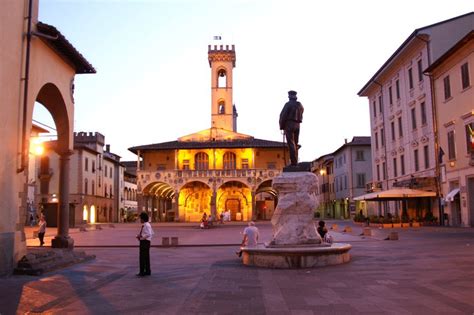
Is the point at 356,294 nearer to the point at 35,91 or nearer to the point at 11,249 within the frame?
the point at 11,249

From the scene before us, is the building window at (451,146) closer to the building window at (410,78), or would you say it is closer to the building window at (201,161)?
the building window at (410,78)

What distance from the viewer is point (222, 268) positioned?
12719mm

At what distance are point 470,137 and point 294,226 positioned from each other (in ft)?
60.0

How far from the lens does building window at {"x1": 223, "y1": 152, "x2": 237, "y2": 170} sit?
56.3 metres

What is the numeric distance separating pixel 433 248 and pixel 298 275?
8214 millimetres

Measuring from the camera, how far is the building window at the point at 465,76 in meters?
27.8

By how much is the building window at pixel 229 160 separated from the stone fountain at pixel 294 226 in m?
42.8

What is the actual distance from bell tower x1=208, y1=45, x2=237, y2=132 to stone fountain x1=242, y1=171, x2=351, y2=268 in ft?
178

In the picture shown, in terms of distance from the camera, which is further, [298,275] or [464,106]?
[464,106]

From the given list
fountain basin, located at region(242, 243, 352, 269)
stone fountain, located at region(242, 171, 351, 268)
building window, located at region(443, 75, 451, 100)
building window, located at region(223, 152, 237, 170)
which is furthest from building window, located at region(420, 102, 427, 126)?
→ building window, located at region(223, 152, 237, 170)

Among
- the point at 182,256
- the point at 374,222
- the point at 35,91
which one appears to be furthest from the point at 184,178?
the point at 35,91

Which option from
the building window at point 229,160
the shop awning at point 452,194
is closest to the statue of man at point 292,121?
the shop awning at point 452,194

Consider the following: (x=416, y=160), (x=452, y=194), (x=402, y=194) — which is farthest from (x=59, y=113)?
(x=416, y=160)

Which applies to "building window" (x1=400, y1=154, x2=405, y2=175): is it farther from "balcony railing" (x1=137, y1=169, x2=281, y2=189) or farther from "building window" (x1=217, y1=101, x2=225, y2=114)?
"building window" (x1=217, y1=101, x2=225, y2=114)
